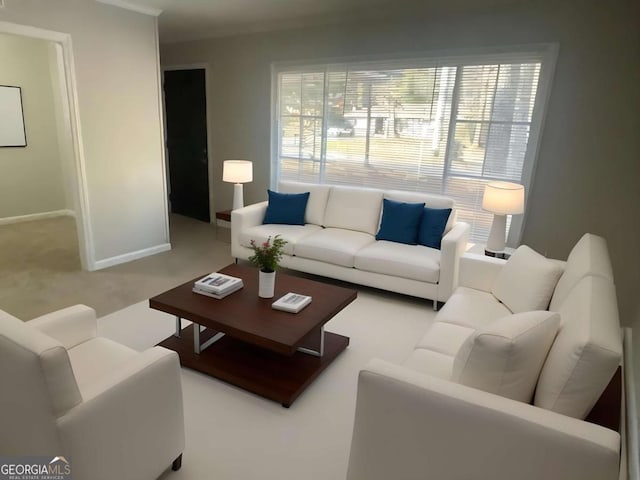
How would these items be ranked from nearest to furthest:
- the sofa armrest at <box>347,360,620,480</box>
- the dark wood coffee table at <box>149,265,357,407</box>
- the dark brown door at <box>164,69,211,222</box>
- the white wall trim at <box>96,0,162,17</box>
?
the sofa armrest at <box>347,360,620,480</box>
the dark wood coffee table at <box>149,265,357,407</box>
the white wall trim at <box>96,0,162,17</box>
the dark brown door at <box>164,69,211,222</box>

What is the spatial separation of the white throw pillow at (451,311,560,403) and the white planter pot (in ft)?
4.51

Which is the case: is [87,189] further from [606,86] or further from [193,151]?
[606,86]

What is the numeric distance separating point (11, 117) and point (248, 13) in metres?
3.59

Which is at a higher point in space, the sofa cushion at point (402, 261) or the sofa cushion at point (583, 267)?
the sofa cushion at point (583, 267)

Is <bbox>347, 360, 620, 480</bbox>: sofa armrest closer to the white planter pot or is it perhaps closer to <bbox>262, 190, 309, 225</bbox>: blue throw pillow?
the white planter pot

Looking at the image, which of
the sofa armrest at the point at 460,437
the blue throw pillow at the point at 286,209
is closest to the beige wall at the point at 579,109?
the blue throw pillow at the point at 286,209

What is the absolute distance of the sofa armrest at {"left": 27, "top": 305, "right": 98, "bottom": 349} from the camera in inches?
72.6

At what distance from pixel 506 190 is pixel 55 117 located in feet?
19.7

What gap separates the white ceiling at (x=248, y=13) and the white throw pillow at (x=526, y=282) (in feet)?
8.75

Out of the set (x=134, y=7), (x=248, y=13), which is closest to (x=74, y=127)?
(x=134, y=7)

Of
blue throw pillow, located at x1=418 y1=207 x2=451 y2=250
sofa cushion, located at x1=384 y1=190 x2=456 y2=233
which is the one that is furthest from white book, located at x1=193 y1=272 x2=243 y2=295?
sofa cushion, located at x1=384 y1=190 x2=456 y2=233

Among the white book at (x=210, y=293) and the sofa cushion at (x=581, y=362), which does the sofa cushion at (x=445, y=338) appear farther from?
the white book at (x=210, y=293)

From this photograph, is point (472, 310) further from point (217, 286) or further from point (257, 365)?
→ point (217, 286)

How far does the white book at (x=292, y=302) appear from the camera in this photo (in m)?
2.41
